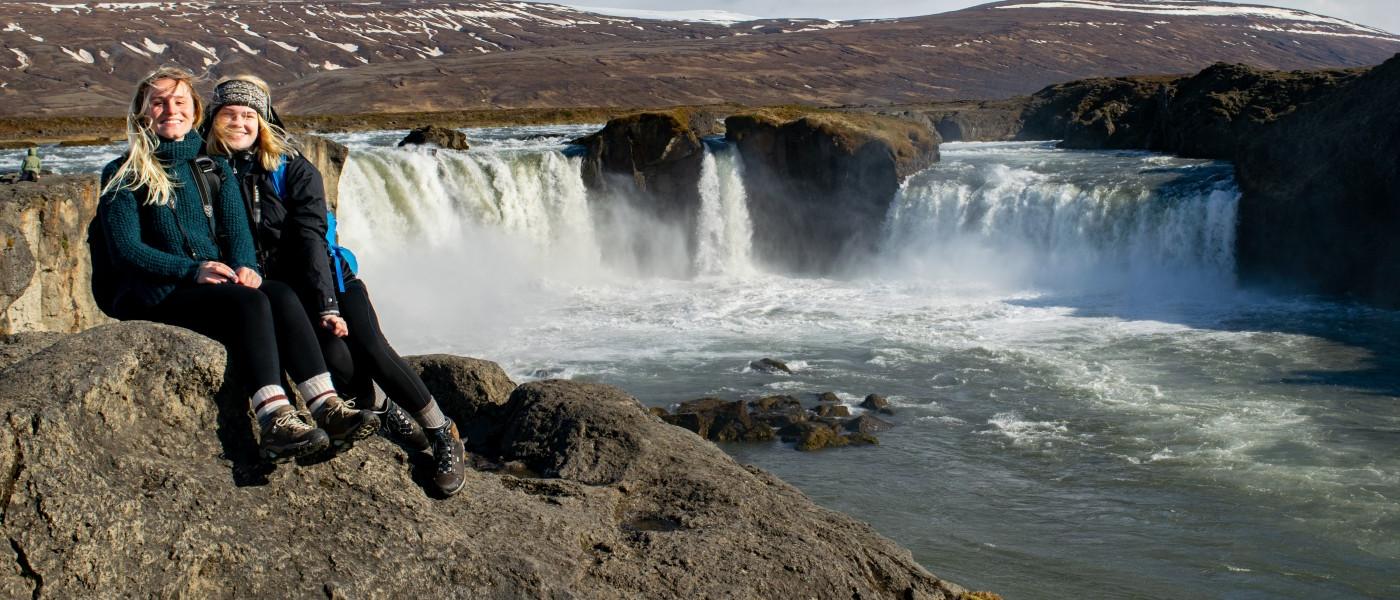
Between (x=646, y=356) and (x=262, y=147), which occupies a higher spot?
(x=262, y=147)

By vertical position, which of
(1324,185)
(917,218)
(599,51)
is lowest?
(599,51)

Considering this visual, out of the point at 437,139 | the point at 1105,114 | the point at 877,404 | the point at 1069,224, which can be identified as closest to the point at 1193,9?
the point at 1105,114

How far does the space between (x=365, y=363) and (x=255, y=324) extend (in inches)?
23.5

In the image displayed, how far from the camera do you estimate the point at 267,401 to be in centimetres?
415

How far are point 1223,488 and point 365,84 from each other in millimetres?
104066

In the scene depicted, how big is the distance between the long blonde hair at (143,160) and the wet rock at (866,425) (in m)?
14.1

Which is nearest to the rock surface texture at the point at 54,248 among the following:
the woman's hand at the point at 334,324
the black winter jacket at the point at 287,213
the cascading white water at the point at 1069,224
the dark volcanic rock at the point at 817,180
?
the black winter jacket at the point at 287,213

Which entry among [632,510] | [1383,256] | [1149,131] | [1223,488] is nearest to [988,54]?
[1149,131]

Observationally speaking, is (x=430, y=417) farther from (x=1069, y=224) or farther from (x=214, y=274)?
(x=1069, y=224)

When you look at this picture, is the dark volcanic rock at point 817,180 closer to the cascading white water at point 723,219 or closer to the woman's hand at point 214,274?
the cascading white water at point 723,219

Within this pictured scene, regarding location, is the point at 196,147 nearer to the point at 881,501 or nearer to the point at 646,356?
the point at 881,501

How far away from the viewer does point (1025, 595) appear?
1130cm

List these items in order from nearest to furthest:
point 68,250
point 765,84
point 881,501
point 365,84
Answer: point 881,501 < point 68,250 < point 365,84 < point 765,84

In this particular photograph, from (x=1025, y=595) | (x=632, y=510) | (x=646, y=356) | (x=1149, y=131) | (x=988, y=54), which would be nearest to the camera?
(x=632, y=510)
